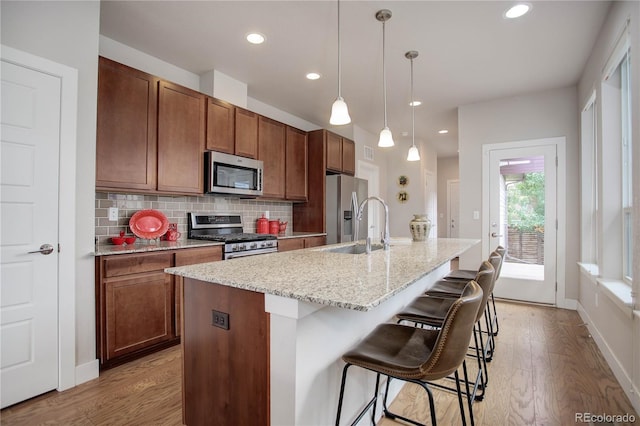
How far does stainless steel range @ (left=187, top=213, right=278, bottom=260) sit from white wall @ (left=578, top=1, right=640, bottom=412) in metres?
2.88

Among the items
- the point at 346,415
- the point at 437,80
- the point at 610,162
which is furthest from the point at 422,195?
the point at 346,415

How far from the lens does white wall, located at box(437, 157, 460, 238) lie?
28.5 ft

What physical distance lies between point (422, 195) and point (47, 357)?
5.95 metres

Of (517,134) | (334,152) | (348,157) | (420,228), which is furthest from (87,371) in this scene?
(517,134)

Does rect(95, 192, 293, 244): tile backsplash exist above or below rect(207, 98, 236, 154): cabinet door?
below

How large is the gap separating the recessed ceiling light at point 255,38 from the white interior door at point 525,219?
320 centimetres

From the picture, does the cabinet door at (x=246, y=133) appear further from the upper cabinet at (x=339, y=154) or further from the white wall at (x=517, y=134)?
the white wall at (x=517, y=134)

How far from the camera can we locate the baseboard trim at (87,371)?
210 cm

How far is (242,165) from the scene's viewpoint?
3592 millimetres

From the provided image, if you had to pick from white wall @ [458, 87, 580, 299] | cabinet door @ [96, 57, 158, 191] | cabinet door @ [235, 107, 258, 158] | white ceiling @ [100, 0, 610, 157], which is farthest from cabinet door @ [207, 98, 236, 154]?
white wall @ [458, 87, 580, 299]

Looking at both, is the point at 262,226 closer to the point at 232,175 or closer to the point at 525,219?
the point at 232,175

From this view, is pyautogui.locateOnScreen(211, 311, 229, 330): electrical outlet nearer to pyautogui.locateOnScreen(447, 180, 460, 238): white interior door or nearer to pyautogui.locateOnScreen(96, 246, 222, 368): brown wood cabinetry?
pyautogui.locateOnScreen(96, 246, 222, 368): brown wood cabinetry

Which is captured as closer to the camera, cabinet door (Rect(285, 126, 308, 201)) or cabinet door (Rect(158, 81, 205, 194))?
cabinet door (Rect(158, 81, 205, 194))
